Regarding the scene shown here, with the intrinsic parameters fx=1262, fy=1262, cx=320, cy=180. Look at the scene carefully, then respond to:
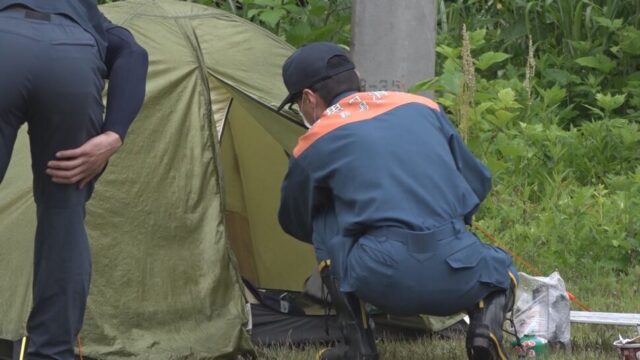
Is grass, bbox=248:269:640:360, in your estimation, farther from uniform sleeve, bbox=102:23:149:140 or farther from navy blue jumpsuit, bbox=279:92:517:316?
uniform sleeve, bbox=102:23:149:140

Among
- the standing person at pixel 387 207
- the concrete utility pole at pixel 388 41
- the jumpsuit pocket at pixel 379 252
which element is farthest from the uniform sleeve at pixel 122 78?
the concrete utility pole at pixel 388 41

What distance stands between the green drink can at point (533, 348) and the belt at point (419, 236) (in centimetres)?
82

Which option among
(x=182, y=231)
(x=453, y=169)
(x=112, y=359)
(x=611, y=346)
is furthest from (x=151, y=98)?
(x=611, y=346)

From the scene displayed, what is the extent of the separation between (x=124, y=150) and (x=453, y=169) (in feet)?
4.30

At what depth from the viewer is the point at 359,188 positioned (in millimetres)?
4047

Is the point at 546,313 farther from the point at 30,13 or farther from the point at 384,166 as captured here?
the point at 30,13

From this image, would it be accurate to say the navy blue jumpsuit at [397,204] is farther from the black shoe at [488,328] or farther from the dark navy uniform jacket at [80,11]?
the dark navy uniform jacket at [80,11]

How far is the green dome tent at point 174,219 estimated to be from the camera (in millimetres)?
4504

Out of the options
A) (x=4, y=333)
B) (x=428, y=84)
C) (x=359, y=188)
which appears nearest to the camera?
(x=359, y=188)

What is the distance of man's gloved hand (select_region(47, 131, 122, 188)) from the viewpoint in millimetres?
3363

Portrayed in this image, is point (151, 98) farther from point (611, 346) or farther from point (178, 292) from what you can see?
point (611, 346)

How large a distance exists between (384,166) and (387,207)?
0.14m

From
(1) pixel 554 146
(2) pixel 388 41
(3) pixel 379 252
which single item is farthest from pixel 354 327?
(1) pixel 554 146

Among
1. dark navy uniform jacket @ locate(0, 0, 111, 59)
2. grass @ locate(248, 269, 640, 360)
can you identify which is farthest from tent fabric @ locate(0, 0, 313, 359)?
dark navy uniform jacket @ locate(0, 0, 111, 59)
